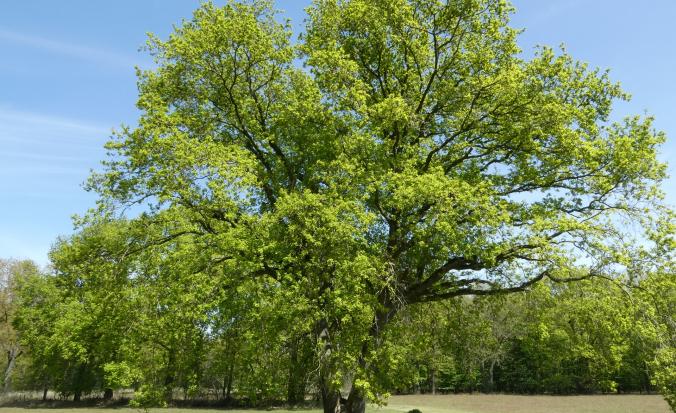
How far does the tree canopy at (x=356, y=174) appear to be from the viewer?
14.6m

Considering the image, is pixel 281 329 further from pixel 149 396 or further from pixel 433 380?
pixel 433 380

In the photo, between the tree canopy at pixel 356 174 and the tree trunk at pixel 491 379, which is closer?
the tree canopy at pixel 356 174

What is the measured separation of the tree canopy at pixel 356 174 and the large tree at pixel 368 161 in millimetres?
75

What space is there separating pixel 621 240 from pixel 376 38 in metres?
11.2

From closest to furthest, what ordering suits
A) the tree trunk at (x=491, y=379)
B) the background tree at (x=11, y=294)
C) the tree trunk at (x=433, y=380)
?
1. the background tree at (x=11, y=294)
2. the tree trunk at (x=433, y=380)
3. the tree trunk at (x=491, y=379)

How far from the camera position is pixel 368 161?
16594mm

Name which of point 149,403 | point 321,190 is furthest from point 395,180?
point 149,403

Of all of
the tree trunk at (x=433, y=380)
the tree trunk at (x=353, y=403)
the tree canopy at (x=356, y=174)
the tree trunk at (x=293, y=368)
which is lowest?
the tree trunk at (x=433, y=380)

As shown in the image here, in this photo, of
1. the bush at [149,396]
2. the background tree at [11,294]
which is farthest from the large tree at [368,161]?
the background tree at [11,294]

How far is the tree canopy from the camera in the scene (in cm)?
1456

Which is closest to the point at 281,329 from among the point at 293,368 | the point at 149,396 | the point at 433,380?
the point at 293,368

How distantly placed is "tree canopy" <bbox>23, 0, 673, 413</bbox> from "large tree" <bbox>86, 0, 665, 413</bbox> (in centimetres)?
7

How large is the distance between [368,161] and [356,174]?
45.9 inches

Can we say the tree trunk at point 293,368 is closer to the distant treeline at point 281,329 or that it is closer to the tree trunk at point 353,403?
the distant treeline at point 281,329
